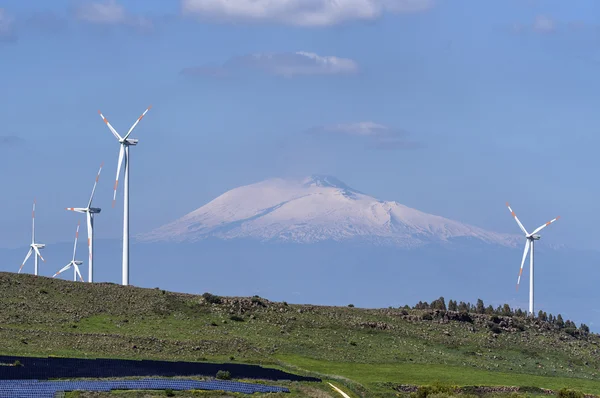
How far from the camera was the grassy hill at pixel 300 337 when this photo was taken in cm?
13625

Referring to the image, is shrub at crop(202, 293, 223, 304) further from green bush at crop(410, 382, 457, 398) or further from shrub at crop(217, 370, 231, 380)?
green bush at crop(410, 382, 457, 398)

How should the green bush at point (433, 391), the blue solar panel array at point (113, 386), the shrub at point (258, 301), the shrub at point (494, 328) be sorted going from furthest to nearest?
1. the shrub at point (494, 328)
2. the shrub at point (258, 301)
3. the green bush at point (433, 391)
4. the blue solar panel array at point (113, 386)

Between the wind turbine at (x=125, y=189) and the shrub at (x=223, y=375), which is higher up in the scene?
the wind turbine at (x=125, y=189)

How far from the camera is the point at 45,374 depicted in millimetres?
110125

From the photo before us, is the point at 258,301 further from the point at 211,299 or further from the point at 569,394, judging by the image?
the point at 569,394

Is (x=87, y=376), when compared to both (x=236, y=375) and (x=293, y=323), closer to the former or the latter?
(x=236, y=375)

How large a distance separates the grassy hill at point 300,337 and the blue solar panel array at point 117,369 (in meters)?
6.37

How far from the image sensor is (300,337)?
158 metres

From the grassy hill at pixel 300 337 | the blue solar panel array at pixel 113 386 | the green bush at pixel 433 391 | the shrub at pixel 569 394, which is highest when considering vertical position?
the grassy hill at pixel 300 337

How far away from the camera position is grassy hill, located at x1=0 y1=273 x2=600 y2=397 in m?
136

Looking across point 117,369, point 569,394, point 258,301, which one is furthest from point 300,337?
point 117,369

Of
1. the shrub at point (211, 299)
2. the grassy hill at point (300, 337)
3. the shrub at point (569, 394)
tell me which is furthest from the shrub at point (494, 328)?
the shrub at point (569, 394)

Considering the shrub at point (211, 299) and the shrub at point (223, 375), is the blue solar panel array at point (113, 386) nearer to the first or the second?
the shrub at point (223, 375)

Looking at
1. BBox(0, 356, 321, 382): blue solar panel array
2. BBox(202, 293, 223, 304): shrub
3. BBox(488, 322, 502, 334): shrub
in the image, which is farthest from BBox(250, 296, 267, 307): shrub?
BBox(0, 356, 321, 382): blue solar panel array
